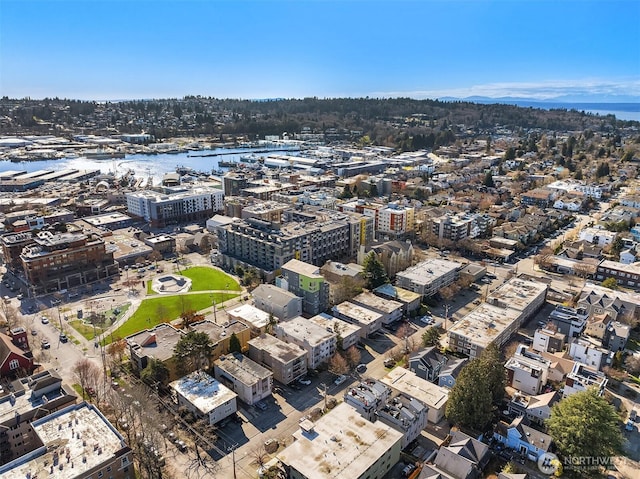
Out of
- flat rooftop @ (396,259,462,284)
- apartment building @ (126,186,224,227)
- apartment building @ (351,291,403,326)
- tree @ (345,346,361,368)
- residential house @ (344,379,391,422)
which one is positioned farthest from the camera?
apartment building @ (126,186,224,227)

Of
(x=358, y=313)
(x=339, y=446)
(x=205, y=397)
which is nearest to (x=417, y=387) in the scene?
(x=339, y=446)

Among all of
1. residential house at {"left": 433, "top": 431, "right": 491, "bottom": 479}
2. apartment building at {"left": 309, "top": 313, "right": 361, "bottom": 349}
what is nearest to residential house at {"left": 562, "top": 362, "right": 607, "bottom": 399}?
residential house at {"left": 433, "top": 431, "right": 491, "bottom": 479}

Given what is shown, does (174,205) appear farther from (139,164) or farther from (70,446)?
(139,164)

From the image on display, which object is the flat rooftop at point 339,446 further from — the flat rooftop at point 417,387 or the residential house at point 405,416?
the flat rooftop at point 417,387

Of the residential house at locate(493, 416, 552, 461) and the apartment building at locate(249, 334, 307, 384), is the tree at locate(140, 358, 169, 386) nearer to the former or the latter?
the apartment building at locate(249, 334, 307, 384)

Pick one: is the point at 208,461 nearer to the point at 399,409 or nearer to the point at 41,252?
the point at 399,409

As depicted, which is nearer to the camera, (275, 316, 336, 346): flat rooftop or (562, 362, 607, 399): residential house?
(562, 362, 607, 399): residential house
